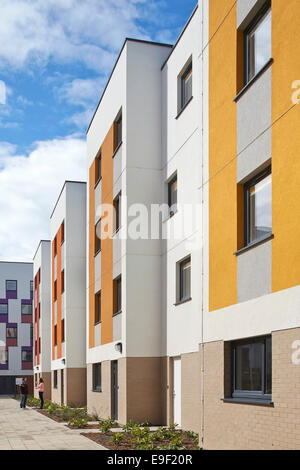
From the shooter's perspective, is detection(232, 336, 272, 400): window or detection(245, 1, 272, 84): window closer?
detection(232, 336, 272, 400): window

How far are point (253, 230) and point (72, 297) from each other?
22203mm

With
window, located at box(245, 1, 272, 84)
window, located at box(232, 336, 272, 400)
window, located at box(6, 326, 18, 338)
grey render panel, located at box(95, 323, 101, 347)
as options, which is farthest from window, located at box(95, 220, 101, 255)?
window, located at box(6, 326, 18, 338)

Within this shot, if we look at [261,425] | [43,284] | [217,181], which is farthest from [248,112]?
[43,284]

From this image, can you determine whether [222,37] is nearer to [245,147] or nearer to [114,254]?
[245,147]

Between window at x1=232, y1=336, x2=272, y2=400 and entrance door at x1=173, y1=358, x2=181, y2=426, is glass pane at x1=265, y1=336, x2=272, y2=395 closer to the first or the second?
window at x1=232, y1=336, x2=272, y2=400

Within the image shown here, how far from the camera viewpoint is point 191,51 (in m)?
16.9

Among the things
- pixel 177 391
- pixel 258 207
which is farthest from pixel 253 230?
pixel 177 391

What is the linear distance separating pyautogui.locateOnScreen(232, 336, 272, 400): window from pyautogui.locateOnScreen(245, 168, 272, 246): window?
189 centimetres

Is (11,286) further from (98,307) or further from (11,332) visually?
(98,307)

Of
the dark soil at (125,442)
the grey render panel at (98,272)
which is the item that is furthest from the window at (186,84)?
the dark soil at (125,442)

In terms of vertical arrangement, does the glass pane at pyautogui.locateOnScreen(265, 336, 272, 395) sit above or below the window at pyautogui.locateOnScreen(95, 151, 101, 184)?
below

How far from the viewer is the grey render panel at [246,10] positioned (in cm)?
1127

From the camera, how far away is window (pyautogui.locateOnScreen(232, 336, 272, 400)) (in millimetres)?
10469

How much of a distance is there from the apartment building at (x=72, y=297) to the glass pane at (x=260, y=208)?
21.9 m
